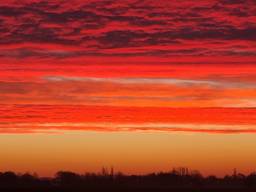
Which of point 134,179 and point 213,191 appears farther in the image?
point 134,179

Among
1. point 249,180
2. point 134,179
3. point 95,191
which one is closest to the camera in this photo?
point 95,191

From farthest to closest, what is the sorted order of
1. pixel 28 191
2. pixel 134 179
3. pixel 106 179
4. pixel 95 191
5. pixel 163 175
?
pixel 163 175, pixel 134 179, pixel 106 179, pixel 95 191, pixel 28 191

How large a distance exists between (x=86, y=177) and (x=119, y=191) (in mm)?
51637

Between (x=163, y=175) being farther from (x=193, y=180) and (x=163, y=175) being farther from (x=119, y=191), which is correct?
(x=119, y=191)

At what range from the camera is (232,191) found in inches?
3292

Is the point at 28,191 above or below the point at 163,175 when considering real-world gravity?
below

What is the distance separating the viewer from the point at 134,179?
444ft

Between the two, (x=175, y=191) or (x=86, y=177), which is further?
(x=86, y=177)

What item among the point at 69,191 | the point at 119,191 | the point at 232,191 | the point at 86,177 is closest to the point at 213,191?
the point at 232,191

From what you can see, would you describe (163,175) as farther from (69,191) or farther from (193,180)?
(69,191)

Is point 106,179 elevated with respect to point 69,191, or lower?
elevated

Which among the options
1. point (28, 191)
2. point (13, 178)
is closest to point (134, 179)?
point (13, 178)

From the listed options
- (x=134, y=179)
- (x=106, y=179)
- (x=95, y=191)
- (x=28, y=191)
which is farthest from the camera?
(x=134, y=179)

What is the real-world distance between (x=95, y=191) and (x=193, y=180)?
54.2 m
